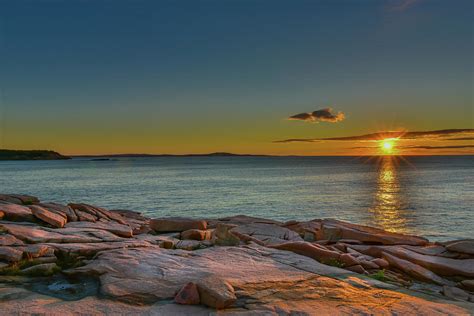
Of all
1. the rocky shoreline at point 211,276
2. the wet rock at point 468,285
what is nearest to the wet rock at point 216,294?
the rocky shoreline at point 211,276

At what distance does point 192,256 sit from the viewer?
13281mm

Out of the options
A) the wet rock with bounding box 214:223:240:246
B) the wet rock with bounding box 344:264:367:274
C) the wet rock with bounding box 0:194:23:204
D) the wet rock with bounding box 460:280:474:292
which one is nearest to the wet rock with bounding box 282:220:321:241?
the wet rock with bounding box 214:223:240:246

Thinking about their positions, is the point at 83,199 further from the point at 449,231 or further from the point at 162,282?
the point at 162,282

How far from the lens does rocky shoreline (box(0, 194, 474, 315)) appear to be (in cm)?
916

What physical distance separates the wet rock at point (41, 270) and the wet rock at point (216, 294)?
4253 mm

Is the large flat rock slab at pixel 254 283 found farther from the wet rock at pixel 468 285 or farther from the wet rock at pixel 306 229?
the wet rock at pixel 306 229

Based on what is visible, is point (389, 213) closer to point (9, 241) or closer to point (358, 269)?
point (358, 269)

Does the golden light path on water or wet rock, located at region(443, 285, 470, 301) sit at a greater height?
wet rock, located at region(443, 285, 470, 301)

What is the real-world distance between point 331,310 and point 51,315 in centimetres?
576

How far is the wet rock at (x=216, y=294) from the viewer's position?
901cm

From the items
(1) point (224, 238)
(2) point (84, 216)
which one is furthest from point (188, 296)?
(2) point (84, 216)

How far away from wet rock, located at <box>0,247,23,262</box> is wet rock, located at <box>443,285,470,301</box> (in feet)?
42.1

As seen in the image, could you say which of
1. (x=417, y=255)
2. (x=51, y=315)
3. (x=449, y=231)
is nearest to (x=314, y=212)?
(x=449, y=231)

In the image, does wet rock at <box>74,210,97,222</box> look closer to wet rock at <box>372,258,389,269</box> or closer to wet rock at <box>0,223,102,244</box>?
wet rock at <box>0,223,102,244</box>
